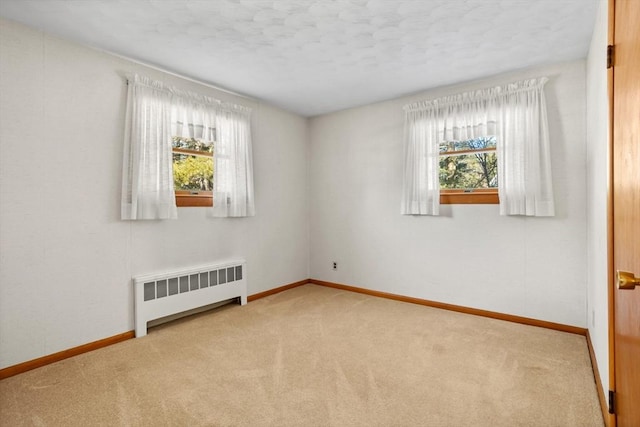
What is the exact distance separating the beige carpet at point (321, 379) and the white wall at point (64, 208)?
357mm

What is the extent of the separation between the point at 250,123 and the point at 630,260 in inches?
150

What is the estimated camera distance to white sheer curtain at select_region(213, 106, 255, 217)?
3.73m

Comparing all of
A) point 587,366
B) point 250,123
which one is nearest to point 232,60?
point 250,123

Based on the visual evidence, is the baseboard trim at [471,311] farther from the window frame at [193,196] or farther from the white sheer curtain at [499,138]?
the window frame at [193,196]

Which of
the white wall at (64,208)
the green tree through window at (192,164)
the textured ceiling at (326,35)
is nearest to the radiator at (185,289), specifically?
the white wall at (64,208)

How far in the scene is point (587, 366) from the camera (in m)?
2.39

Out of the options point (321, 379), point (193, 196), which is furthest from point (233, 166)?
point (321, 379)

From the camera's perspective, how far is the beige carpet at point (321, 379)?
1.87 m

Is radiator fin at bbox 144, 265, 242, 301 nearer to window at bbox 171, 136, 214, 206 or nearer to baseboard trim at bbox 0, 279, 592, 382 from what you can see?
baseboard trim at bbox 0, 279, 592, 382

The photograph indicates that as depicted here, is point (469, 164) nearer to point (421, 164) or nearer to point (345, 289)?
point (421, 164)

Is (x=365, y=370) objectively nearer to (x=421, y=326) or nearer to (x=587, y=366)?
→ (x=421, y=326)

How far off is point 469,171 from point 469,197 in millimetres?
297

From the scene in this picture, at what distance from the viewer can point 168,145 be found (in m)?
3.21

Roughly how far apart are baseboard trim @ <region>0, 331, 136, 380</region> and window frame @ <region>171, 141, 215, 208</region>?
1311 millimetres
